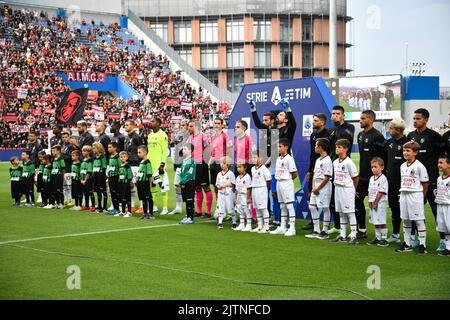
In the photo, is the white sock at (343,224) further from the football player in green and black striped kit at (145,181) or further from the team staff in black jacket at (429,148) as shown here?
the football player in green and black striped kit at (145,181)

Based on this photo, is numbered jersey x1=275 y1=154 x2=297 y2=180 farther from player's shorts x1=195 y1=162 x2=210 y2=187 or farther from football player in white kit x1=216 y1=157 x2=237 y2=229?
player's shorts x1=195 y1=162 x2=210 y2=187

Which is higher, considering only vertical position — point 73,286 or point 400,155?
point 400,155

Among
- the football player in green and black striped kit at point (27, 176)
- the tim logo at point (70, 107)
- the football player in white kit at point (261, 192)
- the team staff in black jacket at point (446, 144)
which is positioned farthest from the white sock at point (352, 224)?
the tim logo at point (70, 107)

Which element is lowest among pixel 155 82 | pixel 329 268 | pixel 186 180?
pixel 329 268

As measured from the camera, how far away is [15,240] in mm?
12047

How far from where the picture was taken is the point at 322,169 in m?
12.3

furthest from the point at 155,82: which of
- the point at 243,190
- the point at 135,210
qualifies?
the point at 243,190

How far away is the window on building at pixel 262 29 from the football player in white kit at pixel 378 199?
241 feet

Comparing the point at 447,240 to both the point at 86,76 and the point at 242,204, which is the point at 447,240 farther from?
the point at 86,76

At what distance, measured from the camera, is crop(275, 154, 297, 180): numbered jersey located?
12.8 metres

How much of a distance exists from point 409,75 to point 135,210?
62.7 metres

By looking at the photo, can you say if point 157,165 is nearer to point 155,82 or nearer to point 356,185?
point 356,185

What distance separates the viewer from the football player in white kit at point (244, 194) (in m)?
13.5
